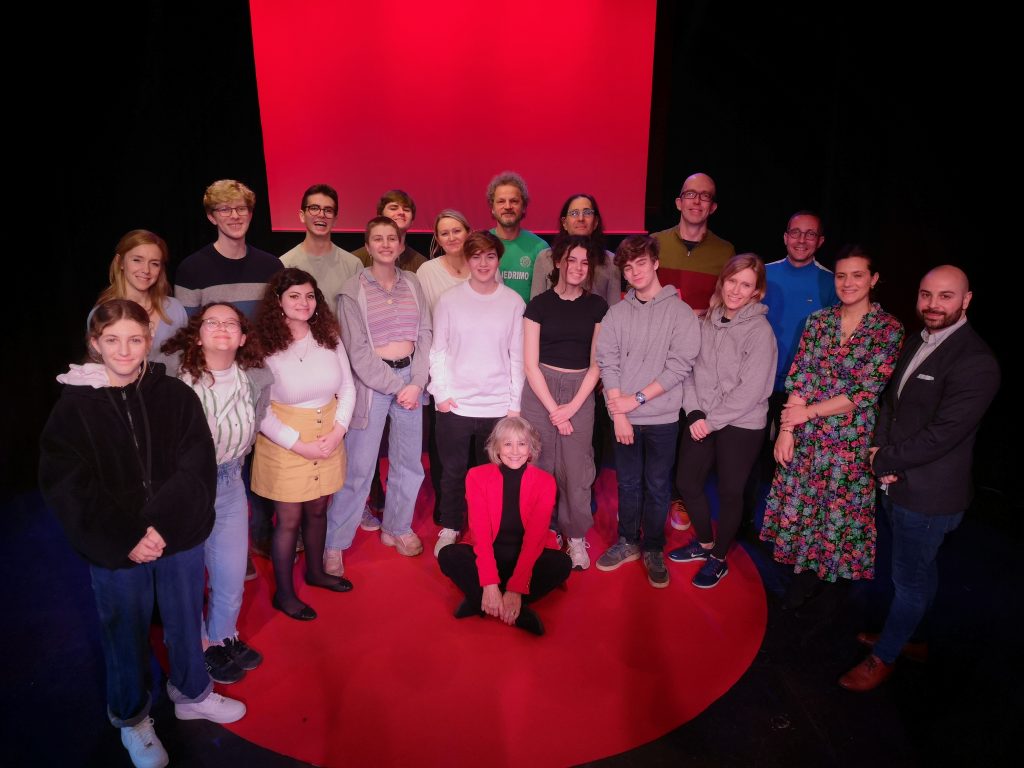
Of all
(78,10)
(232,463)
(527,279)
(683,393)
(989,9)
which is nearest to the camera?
(232,463)

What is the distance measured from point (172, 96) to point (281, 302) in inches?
114

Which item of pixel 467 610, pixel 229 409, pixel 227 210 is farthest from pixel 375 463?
pixel 227 210

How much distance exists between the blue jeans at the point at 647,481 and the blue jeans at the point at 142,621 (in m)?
1.99

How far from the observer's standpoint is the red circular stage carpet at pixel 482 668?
7.14 ft

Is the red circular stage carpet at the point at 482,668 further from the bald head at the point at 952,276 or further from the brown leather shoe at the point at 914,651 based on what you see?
the bald head at the point at 952,276

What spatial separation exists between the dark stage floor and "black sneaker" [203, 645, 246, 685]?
0.60 ft

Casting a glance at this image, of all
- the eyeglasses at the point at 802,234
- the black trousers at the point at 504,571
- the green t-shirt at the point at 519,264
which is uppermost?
the eyeglasses at the point at 802,234

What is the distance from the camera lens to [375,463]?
3.23 m

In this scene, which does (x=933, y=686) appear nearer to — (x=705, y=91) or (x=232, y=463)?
(x=232, y=463)

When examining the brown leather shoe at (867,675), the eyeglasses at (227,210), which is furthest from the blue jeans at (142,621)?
the brown leather shoe at (867,675)

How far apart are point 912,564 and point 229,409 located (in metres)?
2.64

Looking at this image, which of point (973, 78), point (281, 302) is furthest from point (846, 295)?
point (281, 302)

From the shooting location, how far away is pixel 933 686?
8.06 ft

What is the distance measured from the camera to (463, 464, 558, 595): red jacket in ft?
8.93
